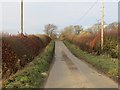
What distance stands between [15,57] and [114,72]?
5.70 m

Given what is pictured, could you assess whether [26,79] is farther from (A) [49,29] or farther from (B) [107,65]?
(A) [49,29]

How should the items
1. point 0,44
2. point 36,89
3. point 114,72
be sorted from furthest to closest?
point 114,72
point 0,44
point 36,89

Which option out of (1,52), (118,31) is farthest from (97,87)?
(118,31)

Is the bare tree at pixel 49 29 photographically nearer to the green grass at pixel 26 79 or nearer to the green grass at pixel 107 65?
the green grass at pixel 107 65

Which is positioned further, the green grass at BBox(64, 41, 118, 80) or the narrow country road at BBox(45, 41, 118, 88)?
the green grass at BBox(64, 41, 118, 80)

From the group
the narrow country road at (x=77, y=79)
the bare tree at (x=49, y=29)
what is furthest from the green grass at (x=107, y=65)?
the bare tree at (x=49, y=29)

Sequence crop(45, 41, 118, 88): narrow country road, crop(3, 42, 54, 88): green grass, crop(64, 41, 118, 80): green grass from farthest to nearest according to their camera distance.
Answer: crop(64, 41, 118, 80): green grass < crop(45, 41, 118, 88): narrow country road < crop(3, 42, 54, 88): green grass

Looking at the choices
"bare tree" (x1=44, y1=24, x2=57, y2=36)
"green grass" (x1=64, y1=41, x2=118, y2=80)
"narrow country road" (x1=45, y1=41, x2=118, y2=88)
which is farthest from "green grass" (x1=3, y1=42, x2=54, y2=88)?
"bare tree" (x1=44, y1=24, x2=57, y2=36)

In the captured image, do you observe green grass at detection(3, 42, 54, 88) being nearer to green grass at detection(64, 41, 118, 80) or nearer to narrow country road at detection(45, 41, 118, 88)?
narrow country road at detection(45, 41, 118, 88)

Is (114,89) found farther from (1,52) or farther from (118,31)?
(118,31)

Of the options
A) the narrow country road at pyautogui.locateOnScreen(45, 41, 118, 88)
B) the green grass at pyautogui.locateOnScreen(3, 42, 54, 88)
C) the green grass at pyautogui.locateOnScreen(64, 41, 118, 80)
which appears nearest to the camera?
the green grass at pyautogui.locateOnScreen(3, 42, 54, 88)

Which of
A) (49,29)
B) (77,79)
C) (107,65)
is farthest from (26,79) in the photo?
(49,29)

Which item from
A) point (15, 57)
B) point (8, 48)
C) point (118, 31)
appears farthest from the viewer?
point (118, 31)

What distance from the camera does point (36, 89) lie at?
1126cm
